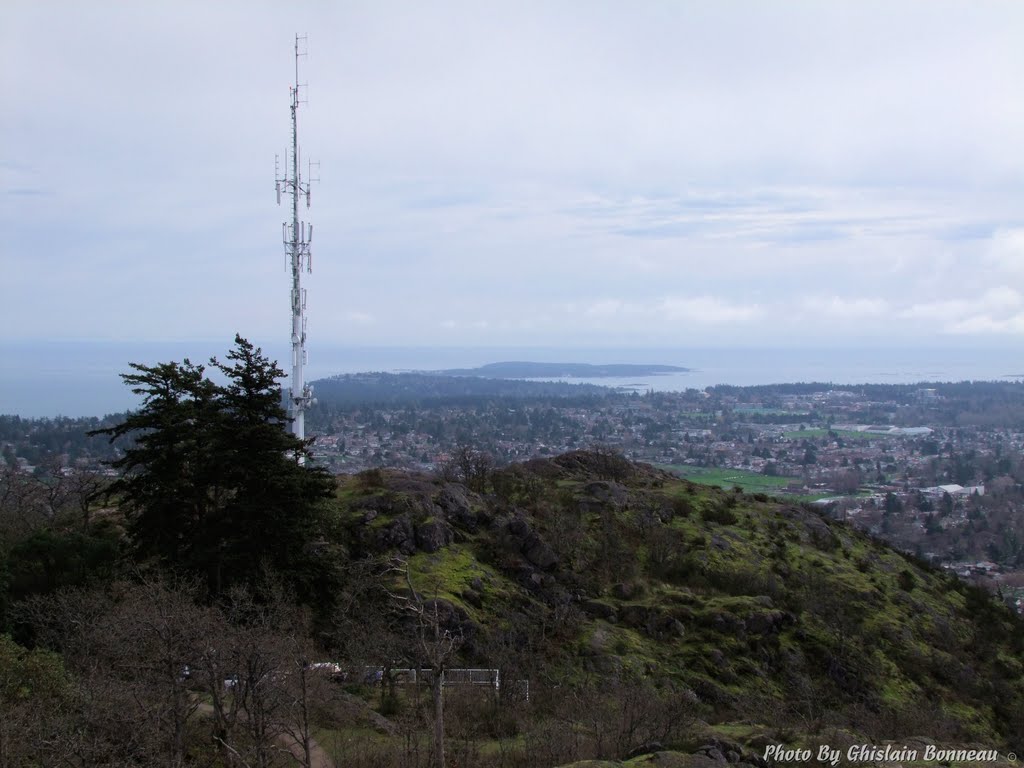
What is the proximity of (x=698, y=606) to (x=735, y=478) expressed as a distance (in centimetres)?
5333

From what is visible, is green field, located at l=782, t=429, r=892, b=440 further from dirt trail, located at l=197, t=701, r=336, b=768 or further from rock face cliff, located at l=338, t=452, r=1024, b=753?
dirt trail, located at l=197, t=701, r=336, b=768

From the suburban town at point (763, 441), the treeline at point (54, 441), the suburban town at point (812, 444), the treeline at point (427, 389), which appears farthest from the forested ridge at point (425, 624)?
the treeline at point (427, 389)

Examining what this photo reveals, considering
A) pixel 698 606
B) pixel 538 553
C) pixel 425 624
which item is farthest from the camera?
pixel 538 553

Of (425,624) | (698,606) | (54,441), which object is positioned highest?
(425,624)

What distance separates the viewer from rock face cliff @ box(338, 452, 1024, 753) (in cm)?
1906

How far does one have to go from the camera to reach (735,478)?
7375cm

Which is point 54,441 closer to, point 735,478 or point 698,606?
point 735,478

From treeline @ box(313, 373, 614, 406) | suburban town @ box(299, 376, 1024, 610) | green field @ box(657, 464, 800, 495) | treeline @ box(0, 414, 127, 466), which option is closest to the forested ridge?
suburban town @ box(299, 376, 1024, 610)

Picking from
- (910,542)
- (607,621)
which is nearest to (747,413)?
(910,542)

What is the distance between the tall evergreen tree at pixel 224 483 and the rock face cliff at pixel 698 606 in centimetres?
258

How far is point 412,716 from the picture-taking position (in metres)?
14.2

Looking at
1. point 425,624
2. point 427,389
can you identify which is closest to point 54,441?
point 425,624

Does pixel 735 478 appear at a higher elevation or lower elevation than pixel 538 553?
lower

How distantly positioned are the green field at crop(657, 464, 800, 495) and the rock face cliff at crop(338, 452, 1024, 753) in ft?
122
